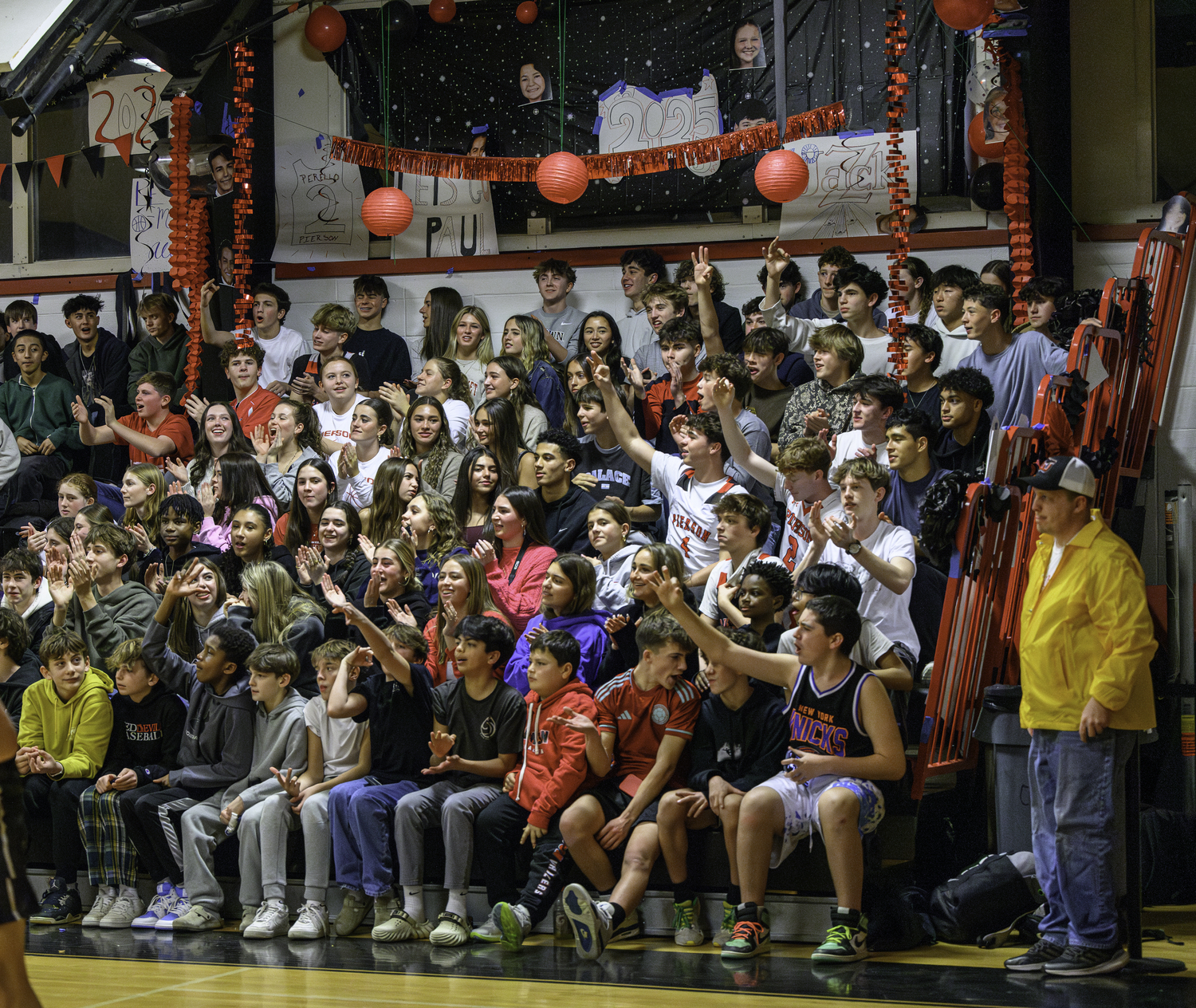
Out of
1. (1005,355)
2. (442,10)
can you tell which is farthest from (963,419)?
(442,10)

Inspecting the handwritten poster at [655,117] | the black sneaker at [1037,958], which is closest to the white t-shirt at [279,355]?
the handwritten poster at [655,117]

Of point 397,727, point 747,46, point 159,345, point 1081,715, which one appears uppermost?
point 747,46

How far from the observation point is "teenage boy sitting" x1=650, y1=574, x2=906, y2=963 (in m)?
4.70

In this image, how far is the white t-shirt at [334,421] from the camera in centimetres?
829

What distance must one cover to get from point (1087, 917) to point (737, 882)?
118cm

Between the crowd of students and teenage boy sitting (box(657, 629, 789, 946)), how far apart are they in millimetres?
14

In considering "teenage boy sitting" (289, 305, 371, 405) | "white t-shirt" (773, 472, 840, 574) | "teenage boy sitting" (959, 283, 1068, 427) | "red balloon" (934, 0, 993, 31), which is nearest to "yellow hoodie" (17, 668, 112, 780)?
"teenage boy sitting" (289, 305, 371, 405)

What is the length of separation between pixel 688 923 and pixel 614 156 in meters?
5.65

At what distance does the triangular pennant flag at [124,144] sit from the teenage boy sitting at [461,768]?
22.6 ft

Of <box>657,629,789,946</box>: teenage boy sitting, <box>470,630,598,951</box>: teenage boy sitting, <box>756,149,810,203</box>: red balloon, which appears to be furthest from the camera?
<box>756,149,810,203</box>: red balloon

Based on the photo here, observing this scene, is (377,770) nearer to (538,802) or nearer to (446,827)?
(446,827)

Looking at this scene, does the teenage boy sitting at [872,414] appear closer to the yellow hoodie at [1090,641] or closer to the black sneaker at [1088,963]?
the yellow hoodie at [1090,641]

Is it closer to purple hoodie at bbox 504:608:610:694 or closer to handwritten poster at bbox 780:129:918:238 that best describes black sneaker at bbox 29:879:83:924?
purple hoodie at bbox 504:608:610:694

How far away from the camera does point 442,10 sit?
10.1 metres
